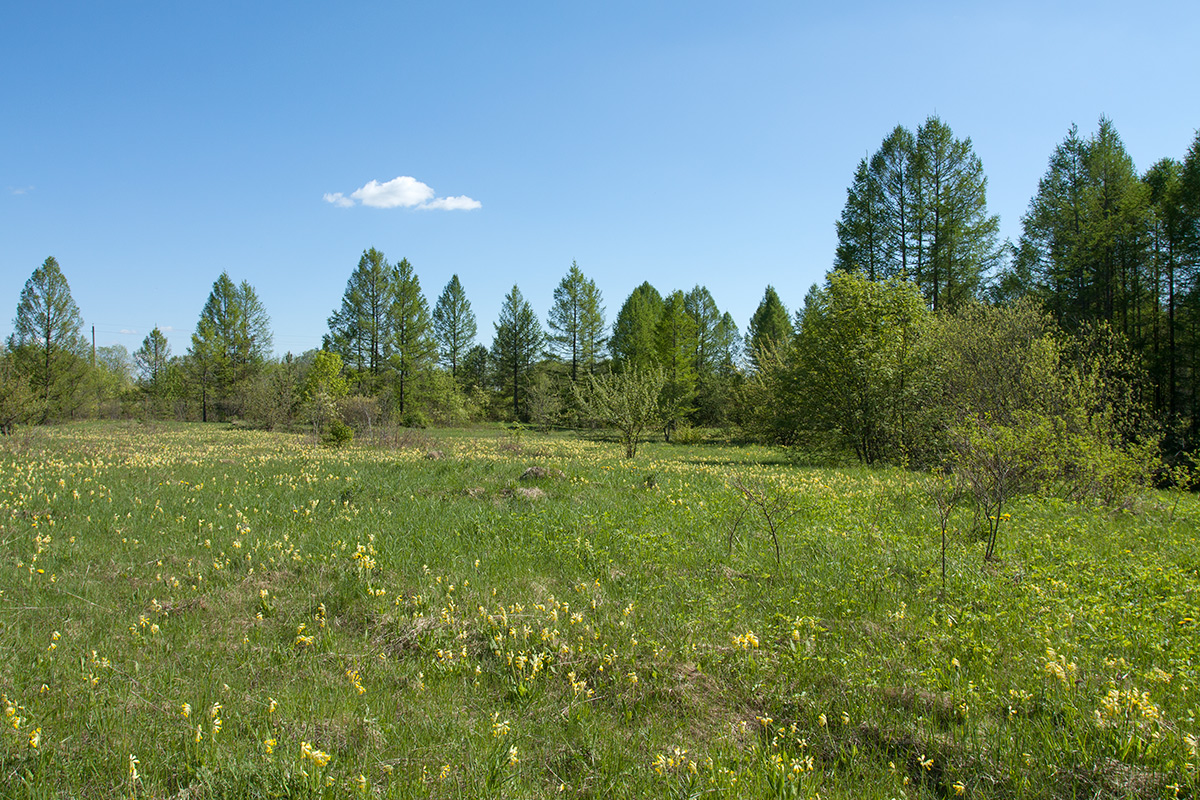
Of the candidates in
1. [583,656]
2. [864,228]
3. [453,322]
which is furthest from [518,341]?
[583,656]

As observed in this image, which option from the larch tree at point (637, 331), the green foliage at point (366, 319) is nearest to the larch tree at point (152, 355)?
the green foliage at point (366, 319)

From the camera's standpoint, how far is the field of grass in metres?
2.95

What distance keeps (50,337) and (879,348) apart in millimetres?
52085

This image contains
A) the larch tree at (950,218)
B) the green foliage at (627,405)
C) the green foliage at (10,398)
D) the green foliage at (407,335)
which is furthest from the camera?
the green foliage at (407,335)

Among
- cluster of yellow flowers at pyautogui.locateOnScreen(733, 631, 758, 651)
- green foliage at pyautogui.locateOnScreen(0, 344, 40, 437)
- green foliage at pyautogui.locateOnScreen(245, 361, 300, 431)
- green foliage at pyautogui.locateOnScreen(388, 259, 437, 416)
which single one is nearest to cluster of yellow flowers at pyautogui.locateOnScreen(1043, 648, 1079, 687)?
cluster of yellow flowers at pyautogui.locateOnScreen(733, 631, 758, 651)

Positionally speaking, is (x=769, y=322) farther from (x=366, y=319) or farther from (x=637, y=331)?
(x=366, y=319)

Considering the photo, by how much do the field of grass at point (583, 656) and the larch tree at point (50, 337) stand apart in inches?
1637

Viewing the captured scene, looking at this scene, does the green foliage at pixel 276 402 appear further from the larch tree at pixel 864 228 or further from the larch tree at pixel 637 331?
the larch tree at pixel 864 228

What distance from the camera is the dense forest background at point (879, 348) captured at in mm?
13312

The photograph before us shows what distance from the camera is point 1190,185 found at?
23125mm

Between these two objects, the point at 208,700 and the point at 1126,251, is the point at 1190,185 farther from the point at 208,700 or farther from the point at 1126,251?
the point at 208,700

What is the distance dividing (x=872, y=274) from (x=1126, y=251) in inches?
414

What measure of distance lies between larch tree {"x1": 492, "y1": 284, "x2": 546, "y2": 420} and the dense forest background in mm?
217

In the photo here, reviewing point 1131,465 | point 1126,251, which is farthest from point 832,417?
point 1126,251
